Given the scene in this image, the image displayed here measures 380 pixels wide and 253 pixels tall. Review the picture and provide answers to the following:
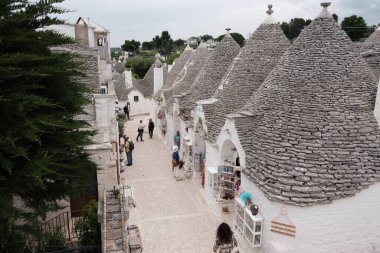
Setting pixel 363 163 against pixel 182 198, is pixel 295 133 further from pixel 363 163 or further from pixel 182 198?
pixel 182 198

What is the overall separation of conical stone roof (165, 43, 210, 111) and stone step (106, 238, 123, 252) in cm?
1460

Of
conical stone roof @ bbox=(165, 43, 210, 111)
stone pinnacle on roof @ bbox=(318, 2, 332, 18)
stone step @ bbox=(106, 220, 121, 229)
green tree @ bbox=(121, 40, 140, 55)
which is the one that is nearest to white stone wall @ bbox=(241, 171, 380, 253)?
stone step @ bbox=(106, 220, 121, 229)

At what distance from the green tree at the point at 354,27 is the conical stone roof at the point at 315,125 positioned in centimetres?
4911

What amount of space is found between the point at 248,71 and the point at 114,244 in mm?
9274

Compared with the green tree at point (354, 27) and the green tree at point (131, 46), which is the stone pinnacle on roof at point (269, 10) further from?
the green tree at point (131, 46)

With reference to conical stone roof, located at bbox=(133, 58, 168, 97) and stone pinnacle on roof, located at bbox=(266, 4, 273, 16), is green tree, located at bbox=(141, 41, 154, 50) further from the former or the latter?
stone pinnacle on roof, located at bbox=(266, 4, 273, 16)

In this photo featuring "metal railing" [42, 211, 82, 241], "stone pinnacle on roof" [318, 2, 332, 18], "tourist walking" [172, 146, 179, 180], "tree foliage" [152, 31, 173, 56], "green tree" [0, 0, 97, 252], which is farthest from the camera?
"tree foliage" [152, 31, 173, 56]

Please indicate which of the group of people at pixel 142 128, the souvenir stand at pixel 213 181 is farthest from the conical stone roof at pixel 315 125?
the group of people at pixel 142 128

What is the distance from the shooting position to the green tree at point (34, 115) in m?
6.30

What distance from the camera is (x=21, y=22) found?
6.75m

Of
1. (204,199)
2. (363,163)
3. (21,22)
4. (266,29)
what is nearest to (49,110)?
(21,22)

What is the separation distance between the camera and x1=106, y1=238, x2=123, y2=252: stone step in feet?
28.5

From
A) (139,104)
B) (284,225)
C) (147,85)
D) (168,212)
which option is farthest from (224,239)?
(147,85)

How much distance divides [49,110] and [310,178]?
6.71m
